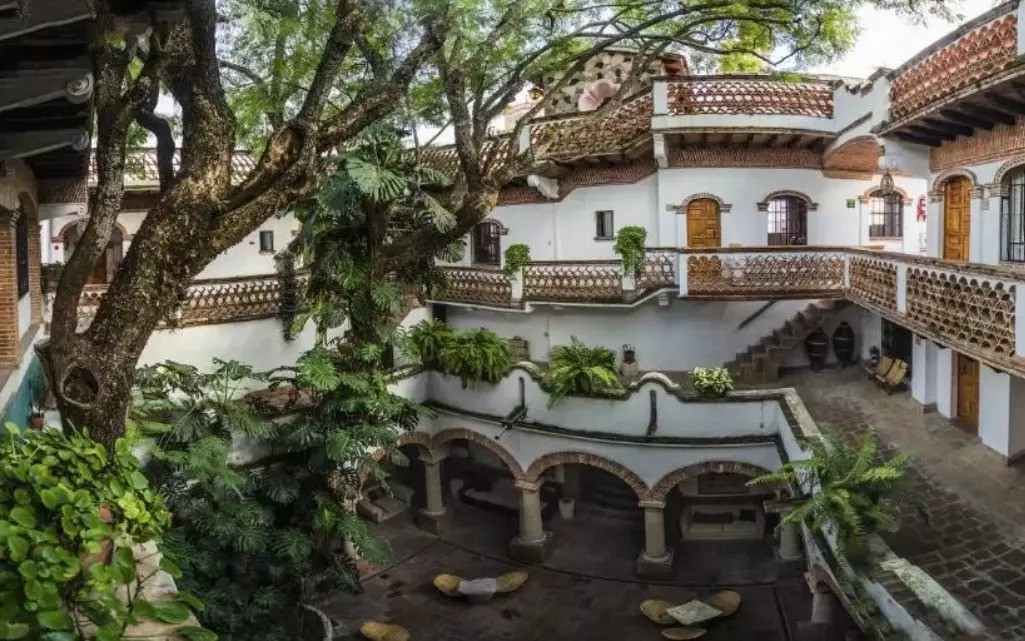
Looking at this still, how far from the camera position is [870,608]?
345 inches

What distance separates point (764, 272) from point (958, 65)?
621 cm

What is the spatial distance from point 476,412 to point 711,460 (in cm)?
574

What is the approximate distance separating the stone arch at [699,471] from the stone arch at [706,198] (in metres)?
6.56

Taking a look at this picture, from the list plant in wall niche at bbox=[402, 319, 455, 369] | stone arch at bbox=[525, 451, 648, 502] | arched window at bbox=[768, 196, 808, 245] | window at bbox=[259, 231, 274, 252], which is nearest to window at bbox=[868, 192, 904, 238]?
arched window at bbox=[768, 196, 808, 245]

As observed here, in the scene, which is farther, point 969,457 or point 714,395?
point 714,395

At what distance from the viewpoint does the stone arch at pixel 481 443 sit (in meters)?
17.8

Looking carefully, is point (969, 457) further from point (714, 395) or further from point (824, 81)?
point (824, 81)

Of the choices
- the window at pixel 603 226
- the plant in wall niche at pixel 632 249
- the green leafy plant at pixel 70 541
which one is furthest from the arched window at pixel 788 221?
the green leafy plant at pixel 70 541

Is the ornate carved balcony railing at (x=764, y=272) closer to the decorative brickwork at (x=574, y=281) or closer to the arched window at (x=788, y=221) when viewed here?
the decorative brickwork at (x=574, y=281)

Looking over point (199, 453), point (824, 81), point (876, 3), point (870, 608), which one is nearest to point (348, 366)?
point (199, 453)

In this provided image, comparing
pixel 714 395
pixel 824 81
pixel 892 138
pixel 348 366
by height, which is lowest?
pixel 714 395

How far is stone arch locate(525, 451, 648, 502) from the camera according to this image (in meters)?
16.5

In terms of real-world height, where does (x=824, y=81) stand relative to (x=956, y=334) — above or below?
above

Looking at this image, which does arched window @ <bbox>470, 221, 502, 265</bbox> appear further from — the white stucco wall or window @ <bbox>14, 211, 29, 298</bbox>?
window @ <bbox>14, 211, 29, 298</bbox>
